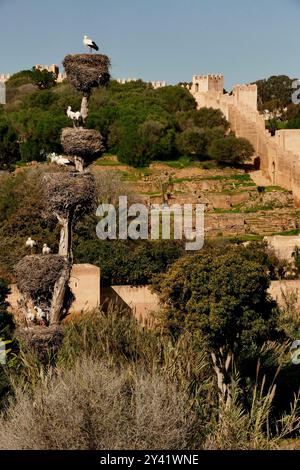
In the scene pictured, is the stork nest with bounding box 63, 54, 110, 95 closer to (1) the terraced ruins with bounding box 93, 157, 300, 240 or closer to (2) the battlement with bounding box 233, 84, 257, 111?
(1) the terraced ruins with bounding box 93, 157, 300, 240

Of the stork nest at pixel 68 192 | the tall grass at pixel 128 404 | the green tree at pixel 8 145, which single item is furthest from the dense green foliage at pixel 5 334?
the green tree at pixel 8 145

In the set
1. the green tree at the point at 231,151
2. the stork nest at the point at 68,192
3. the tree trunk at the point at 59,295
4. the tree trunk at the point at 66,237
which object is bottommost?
the tree trunk at the point at 59,295

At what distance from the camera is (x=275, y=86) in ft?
244

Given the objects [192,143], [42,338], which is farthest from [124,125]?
[42,338]

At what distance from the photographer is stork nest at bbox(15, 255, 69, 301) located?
12.2 m

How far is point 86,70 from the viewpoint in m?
12.7

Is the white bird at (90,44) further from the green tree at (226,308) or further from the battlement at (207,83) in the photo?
the battlement at (207,83)

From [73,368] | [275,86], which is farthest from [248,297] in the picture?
[275,86]

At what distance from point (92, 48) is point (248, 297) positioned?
422 centimetres

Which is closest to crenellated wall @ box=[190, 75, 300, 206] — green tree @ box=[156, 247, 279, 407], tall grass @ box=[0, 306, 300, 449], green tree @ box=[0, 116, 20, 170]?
green tree @ box=[0, 116, 20, 170]

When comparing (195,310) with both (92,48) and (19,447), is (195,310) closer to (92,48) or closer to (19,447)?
(92,48)

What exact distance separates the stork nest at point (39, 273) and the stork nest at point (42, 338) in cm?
42

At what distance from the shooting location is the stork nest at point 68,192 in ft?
39.9

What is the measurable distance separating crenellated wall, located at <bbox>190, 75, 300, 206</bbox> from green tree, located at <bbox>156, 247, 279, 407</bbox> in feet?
79.1
